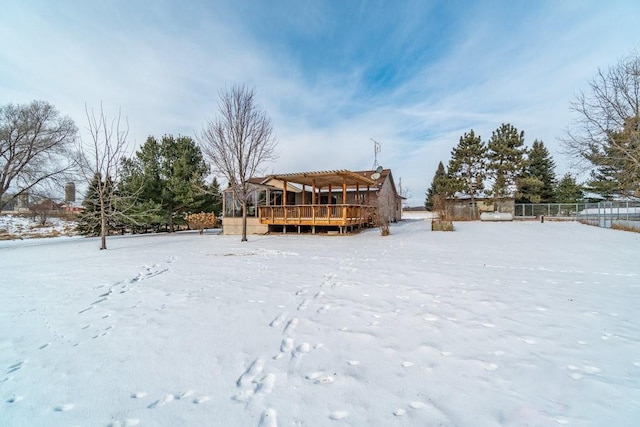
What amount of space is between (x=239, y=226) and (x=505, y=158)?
2745 centimetres

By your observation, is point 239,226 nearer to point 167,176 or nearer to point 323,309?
point 167,176

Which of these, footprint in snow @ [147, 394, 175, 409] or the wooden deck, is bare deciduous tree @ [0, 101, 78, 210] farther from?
footprint in snow @ [147, 394, 175, 409]

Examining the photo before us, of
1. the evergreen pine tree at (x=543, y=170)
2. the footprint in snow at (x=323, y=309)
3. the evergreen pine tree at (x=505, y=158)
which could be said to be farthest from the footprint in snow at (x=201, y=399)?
the evergreen pine tree at (x=543, y=170)

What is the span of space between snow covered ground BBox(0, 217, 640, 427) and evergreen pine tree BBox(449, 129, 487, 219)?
82.2ft

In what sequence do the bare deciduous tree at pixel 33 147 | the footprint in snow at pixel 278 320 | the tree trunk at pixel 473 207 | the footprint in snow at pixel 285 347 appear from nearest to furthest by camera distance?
the footprint in snow at pixel 285 347
the footprint in snow at pixel 278 320
the bare deciduous tree at pixel 33 147
the tree trunk at pixel 473 207

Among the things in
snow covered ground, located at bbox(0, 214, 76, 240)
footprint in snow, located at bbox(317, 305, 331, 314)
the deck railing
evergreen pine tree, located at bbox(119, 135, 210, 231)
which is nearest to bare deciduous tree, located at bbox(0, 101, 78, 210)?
evergreen pine tree, located at bbox(119, 135, 210, 231)

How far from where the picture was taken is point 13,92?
14.8m

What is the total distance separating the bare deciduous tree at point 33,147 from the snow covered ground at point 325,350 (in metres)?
15.7

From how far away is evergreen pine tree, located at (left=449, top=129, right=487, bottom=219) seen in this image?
91.5 ft

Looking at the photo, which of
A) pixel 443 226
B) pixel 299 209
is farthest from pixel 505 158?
pixel 299 209

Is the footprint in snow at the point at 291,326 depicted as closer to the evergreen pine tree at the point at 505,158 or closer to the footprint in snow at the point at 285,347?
the footprint in snow at the point at 285,347

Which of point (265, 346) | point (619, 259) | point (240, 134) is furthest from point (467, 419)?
point (240, 134)

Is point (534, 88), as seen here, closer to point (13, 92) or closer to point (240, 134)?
point (240, 134)

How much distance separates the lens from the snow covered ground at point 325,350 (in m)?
1.85
